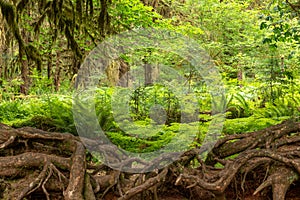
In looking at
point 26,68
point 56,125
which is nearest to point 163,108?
point 56,125

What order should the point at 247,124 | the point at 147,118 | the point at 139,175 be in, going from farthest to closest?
the point at 147,118
the point at 247,124
the point at 139,175

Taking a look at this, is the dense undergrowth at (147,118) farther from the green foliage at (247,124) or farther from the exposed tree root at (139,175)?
the exposed tree root at (139,175)

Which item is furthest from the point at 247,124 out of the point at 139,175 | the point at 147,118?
the point at 139,175

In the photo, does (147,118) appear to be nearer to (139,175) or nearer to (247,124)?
(247,124)

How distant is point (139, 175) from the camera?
330cm

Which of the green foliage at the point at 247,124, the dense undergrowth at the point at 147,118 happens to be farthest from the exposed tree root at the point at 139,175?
the green foliage at the point at 247,124

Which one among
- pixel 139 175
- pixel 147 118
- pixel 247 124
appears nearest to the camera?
pixel 139 175

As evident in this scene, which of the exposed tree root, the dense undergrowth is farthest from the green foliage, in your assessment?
the exposed tree root

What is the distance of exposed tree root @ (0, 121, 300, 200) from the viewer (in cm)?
302

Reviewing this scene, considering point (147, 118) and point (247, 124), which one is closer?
point (247, 124)

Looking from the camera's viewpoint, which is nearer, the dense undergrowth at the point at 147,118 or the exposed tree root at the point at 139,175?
the exposed tree root at the point at 139,175

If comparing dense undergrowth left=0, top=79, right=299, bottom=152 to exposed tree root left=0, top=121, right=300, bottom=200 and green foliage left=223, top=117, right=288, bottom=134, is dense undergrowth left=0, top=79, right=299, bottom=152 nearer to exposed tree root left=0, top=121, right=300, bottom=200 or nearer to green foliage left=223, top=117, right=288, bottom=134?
green foliage left=223, top=117, right=288, bottom=134

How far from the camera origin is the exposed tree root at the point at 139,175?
3.02 meters

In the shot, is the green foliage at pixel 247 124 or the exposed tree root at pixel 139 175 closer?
the exposed tree root at pixel 139 175
